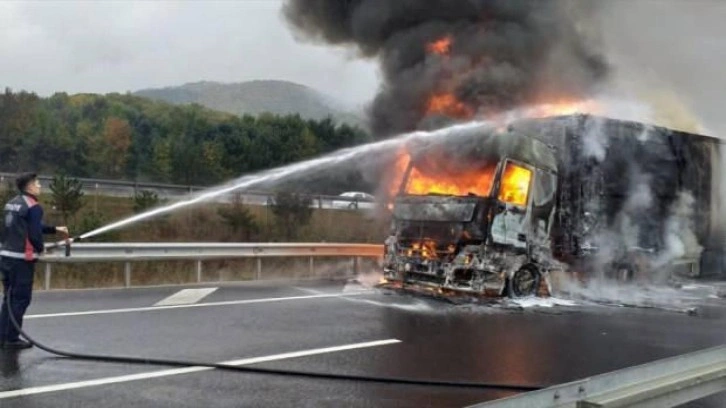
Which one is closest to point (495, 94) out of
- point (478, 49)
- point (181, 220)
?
point (478, 49)

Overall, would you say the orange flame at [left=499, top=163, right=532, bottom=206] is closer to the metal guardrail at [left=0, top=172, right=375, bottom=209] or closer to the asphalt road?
the asphalt road

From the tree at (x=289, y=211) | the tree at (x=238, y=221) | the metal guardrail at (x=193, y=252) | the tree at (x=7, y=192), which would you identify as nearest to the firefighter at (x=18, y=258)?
the metal guardrail at (x=193, y=252)

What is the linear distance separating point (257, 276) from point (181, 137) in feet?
123

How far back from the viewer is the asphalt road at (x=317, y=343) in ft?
16.1

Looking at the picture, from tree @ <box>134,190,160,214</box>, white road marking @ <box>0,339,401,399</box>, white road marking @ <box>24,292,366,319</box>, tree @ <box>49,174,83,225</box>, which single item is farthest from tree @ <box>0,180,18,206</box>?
white road marking @ <box>0,339,401,399</box>

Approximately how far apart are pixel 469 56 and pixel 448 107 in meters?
0.98

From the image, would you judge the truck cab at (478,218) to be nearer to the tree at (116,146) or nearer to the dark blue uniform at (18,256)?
the dark blue uniform at (18,256)

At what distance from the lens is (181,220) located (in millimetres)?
18438

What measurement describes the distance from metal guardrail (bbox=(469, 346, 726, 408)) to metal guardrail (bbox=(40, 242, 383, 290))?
27.2ft

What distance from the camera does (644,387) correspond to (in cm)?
308

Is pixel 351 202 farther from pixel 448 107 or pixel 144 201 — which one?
pixel 448 107

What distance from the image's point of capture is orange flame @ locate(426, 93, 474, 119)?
37.0 ft

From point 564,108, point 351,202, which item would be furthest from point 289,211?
point 564,108

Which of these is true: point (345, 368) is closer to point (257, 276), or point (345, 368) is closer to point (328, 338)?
point (328, 338)
